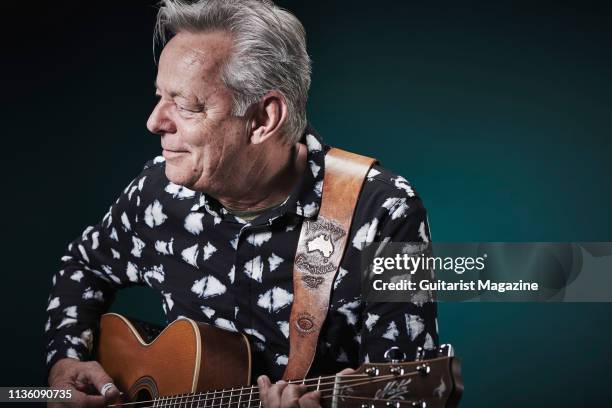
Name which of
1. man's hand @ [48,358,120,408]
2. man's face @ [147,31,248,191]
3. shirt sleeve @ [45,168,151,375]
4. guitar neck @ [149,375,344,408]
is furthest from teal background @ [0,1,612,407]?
guitar neck @ [149,375,344,408]

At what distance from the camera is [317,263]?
6.15 ft

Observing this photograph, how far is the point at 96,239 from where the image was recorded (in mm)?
2316

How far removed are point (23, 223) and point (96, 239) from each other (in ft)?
2.74

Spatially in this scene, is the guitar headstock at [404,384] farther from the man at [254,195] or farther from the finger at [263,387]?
the man at [254,195]

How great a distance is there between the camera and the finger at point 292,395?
1.54 m

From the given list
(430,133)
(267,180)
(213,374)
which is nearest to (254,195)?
(267,180)

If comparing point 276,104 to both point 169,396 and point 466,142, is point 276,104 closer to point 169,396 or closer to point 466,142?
point 169,396

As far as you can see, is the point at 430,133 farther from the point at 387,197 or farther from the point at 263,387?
the point at 263,387

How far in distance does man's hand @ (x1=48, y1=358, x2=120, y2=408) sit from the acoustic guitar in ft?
0.11

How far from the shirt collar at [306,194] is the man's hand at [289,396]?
44 centimetres

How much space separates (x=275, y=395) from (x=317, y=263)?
0.39 metres

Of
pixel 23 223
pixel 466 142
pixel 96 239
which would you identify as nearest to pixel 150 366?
pixel 96 239

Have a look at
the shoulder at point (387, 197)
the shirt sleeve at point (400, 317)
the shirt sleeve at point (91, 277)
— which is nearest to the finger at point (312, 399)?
the shirt sleeve at point (400, 317)

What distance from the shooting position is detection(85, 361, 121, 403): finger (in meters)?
1.96
